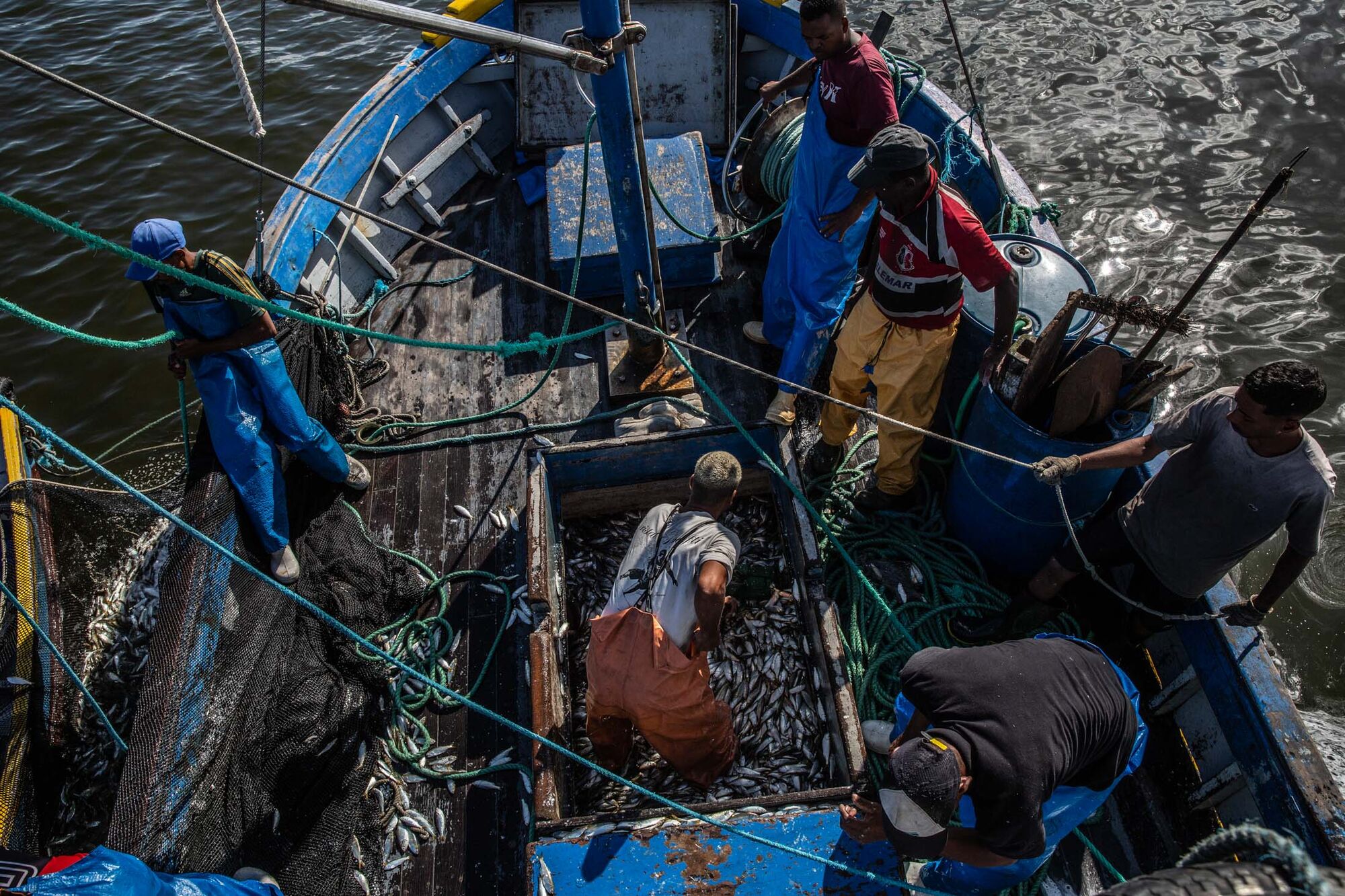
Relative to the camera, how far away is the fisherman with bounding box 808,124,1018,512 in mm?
3939

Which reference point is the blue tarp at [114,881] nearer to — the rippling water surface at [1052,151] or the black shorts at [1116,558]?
the black shorts at [1116,558]

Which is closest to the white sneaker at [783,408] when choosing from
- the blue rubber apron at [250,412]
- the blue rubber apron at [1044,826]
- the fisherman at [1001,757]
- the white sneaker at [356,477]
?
the blue rubber apron at [1044,826]

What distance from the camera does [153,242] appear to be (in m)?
4.13

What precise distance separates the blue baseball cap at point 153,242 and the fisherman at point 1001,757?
14.7 feet

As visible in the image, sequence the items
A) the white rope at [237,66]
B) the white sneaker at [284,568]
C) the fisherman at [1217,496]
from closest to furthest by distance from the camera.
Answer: the fisherman at [1217,496]
the white rope at [237,66]
the white sneaker at [284,568]

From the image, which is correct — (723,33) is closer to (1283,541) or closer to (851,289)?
(851,289)

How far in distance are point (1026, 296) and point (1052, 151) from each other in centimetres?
634

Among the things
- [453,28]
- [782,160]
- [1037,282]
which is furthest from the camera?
[782,160]

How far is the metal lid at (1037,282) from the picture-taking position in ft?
15.0

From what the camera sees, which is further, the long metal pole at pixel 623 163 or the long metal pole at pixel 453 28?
the long metal pole at pixel 623 163

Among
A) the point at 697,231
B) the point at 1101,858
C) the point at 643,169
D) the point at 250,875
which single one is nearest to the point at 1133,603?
the point at 1101,858

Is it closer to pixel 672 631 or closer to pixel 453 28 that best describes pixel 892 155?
pixel 453 28

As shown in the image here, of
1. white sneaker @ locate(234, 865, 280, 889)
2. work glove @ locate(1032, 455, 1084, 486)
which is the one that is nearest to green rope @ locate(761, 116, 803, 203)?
work glove @ locate(1032, 455, 1084, 486)

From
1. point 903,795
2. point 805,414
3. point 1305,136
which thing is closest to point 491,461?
point 805,414
